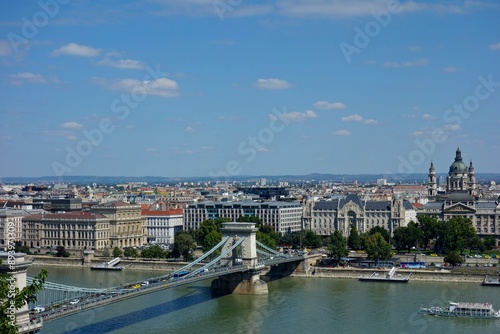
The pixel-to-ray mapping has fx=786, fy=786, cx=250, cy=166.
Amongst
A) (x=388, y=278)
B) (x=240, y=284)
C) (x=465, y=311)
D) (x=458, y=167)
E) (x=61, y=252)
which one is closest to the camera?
(x=465, y=311)

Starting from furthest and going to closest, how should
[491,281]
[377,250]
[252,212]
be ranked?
1. [252,212]
2. [377,250]
3. [491,281]

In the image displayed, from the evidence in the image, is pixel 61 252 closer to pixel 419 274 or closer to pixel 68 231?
pixel 68 231

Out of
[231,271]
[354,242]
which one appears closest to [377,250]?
[354,242]

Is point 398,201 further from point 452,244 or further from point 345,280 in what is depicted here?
point 345,280

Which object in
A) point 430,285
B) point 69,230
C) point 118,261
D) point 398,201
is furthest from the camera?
point 398,201

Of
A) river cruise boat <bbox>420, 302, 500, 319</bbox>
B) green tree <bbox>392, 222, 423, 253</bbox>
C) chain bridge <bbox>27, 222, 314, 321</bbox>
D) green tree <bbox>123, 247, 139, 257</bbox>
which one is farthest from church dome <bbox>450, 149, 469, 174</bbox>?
river cruise boat <bbox>420, 302, 500, 319</bbox>

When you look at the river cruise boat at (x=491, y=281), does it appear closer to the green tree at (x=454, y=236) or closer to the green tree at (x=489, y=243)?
the green tree at (x=454, y=236)

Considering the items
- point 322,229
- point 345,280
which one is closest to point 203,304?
point 345,280

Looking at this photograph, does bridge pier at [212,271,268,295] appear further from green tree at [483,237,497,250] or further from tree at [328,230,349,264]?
green tree at [483,237,497,250]
